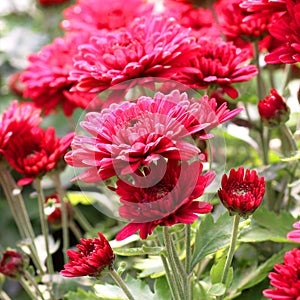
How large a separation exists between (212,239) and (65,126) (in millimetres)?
971

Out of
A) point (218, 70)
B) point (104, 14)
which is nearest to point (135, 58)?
point (218, 70)

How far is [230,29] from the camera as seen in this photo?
85 cm

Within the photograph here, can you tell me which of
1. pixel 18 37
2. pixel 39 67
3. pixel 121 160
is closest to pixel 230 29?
pixel 39 67

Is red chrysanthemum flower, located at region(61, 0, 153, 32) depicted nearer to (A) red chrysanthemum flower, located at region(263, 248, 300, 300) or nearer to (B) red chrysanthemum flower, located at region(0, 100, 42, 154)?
(B) red chrysanthemum flower, located at region(0, 100, 42, 154)

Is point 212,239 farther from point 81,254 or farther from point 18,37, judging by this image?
point 18,37

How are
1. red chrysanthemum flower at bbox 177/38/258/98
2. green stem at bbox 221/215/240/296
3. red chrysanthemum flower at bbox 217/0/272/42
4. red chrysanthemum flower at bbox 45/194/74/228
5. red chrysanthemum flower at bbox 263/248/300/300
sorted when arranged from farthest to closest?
1. red chrysanthemum flower at bbox 45/194/74/228
2. red chrysanthemum flower at bbox 217/0/272/42
3. red chrysanthemum flower at bbox 177/38/258/98
4. green stem at bbox 221/215/240/296
5. red chrysanthemum flower at bbox 263/248/300/300

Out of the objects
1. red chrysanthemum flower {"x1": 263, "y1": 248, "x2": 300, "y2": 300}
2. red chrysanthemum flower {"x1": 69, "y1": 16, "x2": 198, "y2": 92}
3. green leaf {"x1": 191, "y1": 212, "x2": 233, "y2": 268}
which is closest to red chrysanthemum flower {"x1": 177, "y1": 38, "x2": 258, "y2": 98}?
red chrysanthemum flower {"x1": 69, "y1": 16, "x2": 198, "y2": 92}

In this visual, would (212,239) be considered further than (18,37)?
No

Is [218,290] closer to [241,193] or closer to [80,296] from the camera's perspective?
[241,193]

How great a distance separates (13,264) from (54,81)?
267mm

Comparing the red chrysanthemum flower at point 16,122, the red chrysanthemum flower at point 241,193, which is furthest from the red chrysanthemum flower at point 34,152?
the red chrysanthemum flower at point 241,193

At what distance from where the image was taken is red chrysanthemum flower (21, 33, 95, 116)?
0.88 metres

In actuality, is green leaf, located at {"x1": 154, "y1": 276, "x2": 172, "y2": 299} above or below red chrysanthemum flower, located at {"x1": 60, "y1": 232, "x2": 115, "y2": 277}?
below

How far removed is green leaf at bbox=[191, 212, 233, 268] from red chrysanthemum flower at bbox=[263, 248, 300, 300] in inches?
6.2
